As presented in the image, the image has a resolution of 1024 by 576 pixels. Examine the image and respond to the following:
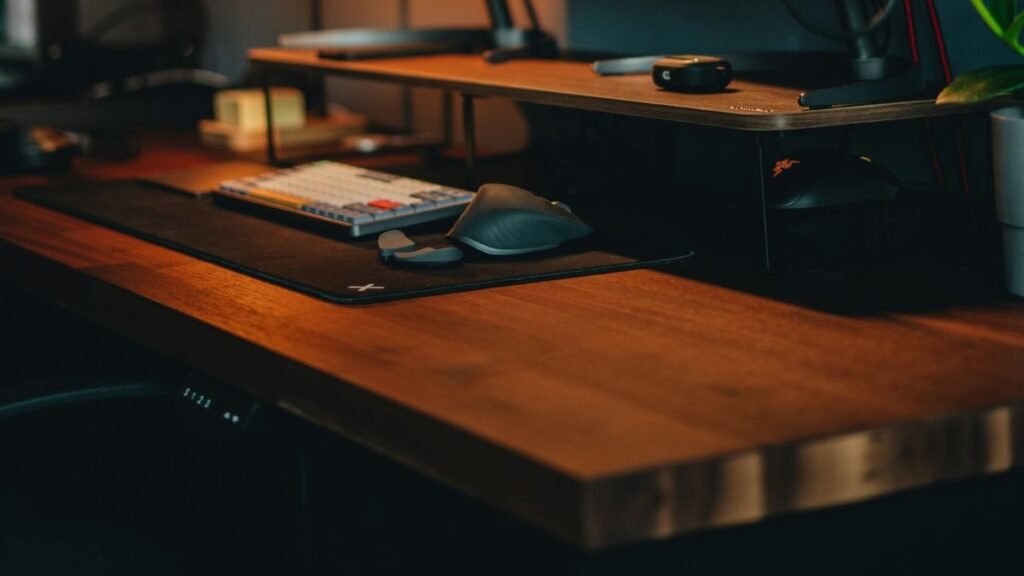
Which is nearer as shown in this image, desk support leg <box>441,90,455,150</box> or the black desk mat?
the black desk mat

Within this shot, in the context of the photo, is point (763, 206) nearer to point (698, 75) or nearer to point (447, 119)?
point (698, 75)

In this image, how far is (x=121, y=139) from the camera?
6.79 feet

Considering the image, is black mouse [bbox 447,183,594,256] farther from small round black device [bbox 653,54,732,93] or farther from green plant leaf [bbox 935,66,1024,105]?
green plant leaf [bbox 935,66,1024,105]

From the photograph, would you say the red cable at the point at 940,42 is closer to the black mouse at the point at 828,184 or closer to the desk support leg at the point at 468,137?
the black mouse at the point at 828,184

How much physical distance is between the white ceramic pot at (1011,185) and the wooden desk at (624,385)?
0.03 m

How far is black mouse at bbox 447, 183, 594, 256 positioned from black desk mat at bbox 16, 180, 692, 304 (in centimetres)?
1

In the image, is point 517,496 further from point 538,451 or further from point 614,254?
point 614,254

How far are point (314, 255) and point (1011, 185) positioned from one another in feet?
2.01

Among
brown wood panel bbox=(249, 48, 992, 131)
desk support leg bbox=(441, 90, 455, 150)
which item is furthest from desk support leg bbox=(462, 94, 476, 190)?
desk support leg bbox=(441, 90, 455, 150)

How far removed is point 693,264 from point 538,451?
20.5 inches

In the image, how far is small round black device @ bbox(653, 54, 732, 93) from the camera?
50.2 inches

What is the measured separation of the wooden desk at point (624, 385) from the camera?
28.2 inches

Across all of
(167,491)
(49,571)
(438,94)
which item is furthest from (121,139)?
(49,571)

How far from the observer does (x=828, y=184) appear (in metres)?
1.17
